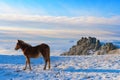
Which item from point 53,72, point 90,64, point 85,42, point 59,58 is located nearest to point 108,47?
point 85,42

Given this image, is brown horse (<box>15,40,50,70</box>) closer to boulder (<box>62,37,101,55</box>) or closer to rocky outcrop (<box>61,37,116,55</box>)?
Answer: rocky outcrop (<box>61,37,116,55</box>)

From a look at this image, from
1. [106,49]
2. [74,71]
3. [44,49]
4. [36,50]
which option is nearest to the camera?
[74,71]

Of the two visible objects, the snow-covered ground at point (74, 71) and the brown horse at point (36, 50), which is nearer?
A: the snow-covered ground at point (74, 71)

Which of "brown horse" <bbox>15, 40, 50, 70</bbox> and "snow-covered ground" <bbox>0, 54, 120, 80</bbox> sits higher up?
"brown horse" <bbox>15, 40, 50, 70</bbox>

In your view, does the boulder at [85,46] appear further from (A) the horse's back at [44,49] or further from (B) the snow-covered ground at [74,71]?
(A) the horse's back at [44,49]

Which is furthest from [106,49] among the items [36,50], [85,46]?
[36,50]

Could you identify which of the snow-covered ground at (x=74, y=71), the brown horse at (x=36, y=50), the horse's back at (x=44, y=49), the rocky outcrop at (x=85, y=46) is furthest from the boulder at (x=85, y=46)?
the horse's back at (x=44, y=49)

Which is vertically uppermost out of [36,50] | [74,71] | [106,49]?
[36,50]

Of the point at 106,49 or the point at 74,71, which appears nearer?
the point at 74,71

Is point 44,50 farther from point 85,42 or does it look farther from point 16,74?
point 85,42

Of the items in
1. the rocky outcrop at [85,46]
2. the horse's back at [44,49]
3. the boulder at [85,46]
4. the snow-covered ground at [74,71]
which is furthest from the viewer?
the boulder at [85,46]

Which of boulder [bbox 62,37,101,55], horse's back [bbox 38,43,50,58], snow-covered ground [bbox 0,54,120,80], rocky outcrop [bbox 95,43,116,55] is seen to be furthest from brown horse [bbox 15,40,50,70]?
boulder [bbox 62,37,101,55]

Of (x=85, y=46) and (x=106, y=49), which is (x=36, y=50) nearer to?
(x=106, y=49)

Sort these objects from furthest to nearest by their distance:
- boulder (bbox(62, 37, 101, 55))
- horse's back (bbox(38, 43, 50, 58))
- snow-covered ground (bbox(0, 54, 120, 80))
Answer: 1. boulder (bbox(62, 37, 101, 55))
2. horse's back (bbox(38, 43, 50, 58))
3. snow-covered ground (bbox(0, 54, 120, 80))
